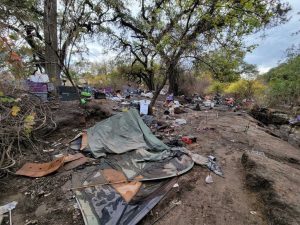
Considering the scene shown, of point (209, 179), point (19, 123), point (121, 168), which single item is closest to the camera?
point (209, 179)

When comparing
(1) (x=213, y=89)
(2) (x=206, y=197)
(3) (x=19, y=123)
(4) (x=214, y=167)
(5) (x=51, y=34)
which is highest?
(5) (x=51, y=34)

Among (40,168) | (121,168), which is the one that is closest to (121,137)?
(121,168)

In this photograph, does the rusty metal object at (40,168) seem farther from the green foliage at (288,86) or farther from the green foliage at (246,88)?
the green foliage at (246,88)

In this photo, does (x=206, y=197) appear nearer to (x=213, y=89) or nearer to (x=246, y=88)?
(x=246, y=88)

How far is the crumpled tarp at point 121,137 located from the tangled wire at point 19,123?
0.96 m

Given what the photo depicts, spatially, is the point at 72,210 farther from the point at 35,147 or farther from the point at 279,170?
the point at 279,170

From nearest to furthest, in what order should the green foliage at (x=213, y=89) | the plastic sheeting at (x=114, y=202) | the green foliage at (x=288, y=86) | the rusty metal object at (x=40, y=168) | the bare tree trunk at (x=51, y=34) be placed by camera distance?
the plastic sheeting at (x=114, y=202) → the rusty metal object at (x=40, y=168) → the bare tree trunk at (x=51, y=34) → the green foliage at (x=288, y=86) → the green foliage at (x=213, y=89)

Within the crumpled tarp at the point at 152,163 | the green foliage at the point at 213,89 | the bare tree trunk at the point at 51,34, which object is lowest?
the crumpled tarp at the point at 152,163

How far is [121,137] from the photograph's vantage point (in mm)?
3973

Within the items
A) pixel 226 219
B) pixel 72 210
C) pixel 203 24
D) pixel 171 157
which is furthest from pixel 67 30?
pixel 226 219

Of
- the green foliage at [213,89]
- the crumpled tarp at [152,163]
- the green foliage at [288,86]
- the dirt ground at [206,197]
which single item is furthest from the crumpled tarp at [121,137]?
the green foliage at [213,89]

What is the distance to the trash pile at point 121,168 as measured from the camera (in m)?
2.24

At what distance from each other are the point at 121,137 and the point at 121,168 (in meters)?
1.02

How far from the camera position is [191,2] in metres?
5.21
